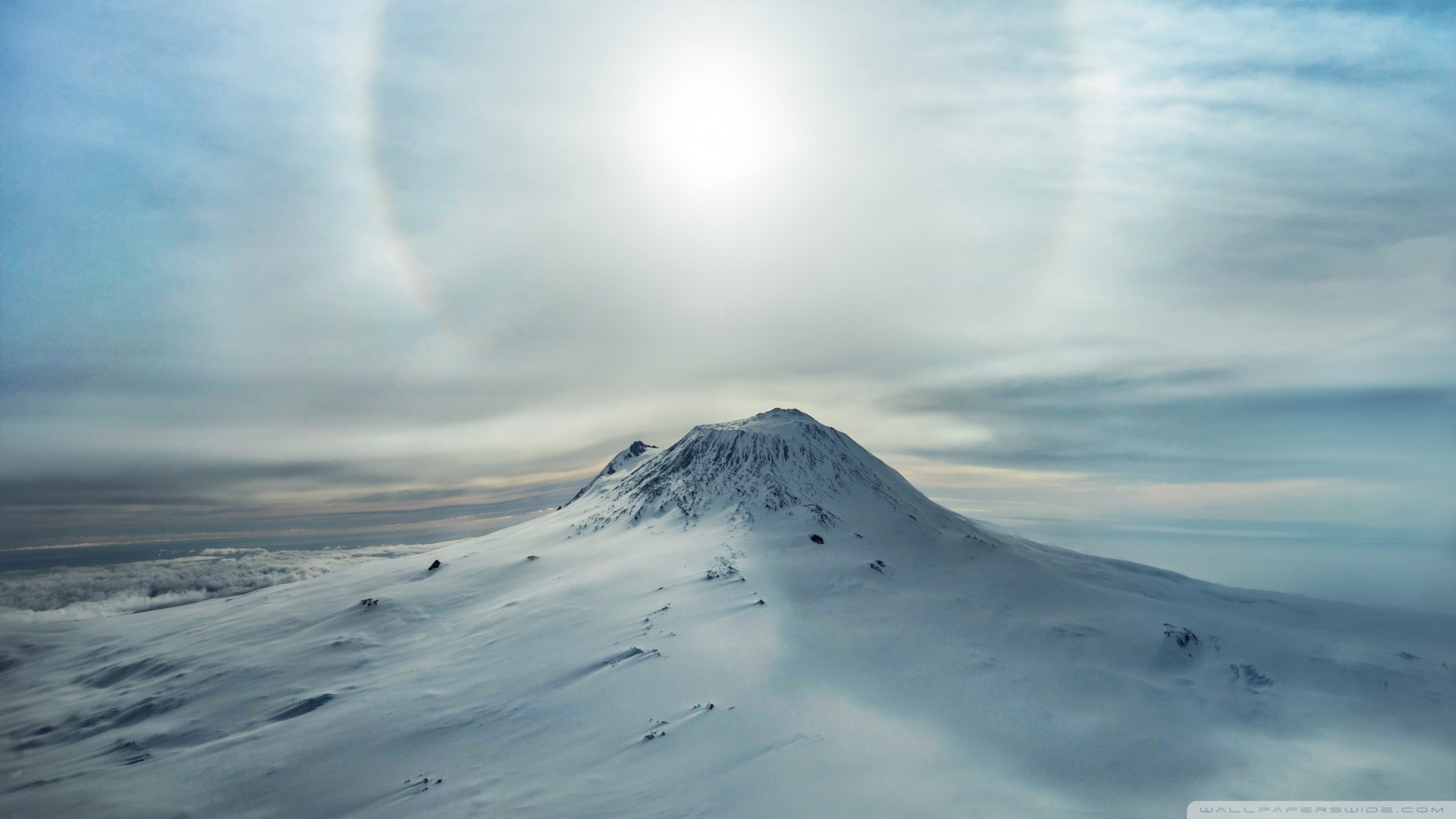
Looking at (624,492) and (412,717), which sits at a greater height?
(624,492)

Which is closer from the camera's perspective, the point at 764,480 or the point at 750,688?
the point at 750,688

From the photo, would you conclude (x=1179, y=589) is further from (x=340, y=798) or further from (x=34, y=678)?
(x=34, y=678)

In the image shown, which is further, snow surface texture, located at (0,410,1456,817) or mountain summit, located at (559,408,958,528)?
mountain summit, located at (559,408,958,528)

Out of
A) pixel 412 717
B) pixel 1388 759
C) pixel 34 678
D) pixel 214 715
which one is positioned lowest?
pixel 34 678

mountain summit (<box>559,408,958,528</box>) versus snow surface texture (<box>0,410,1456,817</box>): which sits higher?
mountain summit (<box>559,408,958,528</box>)

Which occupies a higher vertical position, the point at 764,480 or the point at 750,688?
the point at 764,480

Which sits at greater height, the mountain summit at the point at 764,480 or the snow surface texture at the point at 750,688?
the mountain summit at the point at 764,480

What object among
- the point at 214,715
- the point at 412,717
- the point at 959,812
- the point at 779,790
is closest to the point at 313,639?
the point at 214,715

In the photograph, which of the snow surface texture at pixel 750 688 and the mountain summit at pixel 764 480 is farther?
the mountain summit at pixel 764 480
